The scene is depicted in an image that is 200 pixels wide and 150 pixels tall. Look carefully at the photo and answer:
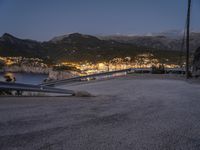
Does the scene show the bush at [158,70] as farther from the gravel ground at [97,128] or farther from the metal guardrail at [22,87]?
the gravel ground at [97,128]

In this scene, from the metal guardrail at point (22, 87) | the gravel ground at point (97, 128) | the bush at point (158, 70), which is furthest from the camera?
the bush at point (158, 70)

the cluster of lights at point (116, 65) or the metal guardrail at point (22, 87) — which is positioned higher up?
the metal guardrail at point (22, 87)

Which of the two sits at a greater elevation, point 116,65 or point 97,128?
point 97,128

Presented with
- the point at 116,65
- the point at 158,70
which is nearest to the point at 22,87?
the point at 158,70

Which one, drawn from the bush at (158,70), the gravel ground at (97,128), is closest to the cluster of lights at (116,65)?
the bush at (158,70)

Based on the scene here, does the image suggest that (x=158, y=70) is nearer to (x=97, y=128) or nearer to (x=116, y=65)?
(x=116, y=65)

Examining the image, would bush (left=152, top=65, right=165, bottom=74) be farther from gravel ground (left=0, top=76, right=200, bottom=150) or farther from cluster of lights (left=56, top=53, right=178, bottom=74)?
gravel ground (left=0, top=76, right=200, bottom=150)

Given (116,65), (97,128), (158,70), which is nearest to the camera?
(97,128)

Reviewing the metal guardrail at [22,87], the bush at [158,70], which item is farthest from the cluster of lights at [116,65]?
the metal guardrail at [22,87]

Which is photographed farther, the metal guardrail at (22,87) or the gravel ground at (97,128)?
the metal guardrail at (22,87)

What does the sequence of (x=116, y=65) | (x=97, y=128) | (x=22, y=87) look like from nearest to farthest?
(x=97, y=128)
(x=22, y=87)
(x=116, y=65)

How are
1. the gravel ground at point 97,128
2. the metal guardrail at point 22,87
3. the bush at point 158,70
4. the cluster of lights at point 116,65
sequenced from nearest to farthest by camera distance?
the gravel ground at point 97,128
the metal guardrail at point 22,87
the bush at point 158,70
the cluster of lights at point 116,65

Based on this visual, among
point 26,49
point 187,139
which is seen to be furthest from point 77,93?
point 26,49

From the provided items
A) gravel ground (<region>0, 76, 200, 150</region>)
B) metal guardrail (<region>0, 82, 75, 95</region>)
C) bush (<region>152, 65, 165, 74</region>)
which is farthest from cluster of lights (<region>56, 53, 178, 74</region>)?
gravel ground (<region>0, 76, 200, 150</region>)
